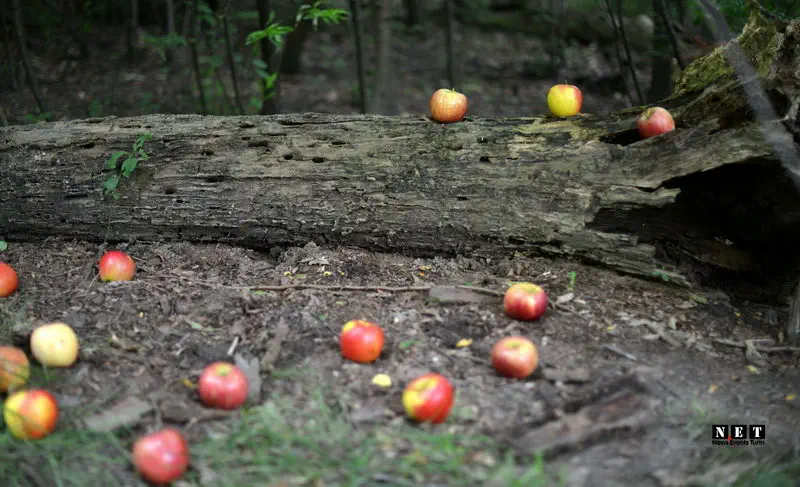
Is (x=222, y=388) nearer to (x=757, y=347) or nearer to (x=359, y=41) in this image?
(x=757, y=347)

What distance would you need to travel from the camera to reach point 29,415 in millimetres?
2744

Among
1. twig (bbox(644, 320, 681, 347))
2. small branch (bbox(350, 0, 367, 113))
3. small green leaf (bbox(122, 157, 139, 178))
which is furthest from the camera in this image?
small branch (bbox(350, 0, 367, 113))

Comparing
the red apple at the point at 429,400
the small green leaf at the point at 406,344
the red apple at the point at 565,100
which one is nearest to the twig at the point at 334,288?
the small green leaf at the point at 406,344

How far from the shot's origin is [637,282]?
3975 mm

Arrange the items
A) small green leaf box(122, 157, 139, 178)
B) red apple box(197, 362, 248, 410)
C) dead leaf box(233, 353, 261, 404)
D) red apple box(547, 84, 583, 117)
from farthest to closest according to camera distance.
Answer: small green leaf box(122, 157, 139, 178) → red apple box(547, 84, 583, 117) → dead leaf box(233, 353, 261, 404) → red apple box(197, 362, 248, 410)

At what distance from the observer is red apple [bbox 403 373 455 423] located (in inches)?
109

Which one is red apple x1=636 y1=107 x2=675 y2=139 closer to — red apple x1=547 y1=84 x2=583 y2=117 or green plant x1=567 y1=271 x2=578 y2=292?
red apple x1=547 y1=84 x2=583 y2=117

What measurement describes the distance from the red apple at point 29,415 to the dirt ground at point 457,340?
0.62 ft

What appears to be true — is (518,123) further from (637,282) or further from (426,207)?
(637,282)

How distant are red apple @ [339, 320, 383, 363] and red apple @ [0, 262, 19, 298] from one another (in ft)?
7.19

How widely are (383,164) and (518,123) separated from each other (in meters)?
0.92

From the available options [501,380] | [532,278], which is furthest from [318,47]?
[501,380]

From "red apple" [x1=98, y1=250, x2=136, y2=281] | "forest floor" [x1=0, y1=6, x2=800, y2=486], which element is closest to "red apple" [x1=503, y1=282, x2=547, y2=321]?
"forest floor" [x1=0, y1=6, x2=800, y2=486]

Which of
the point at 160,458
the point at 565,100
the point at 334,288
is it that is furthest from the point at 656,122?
the point at 160,458
